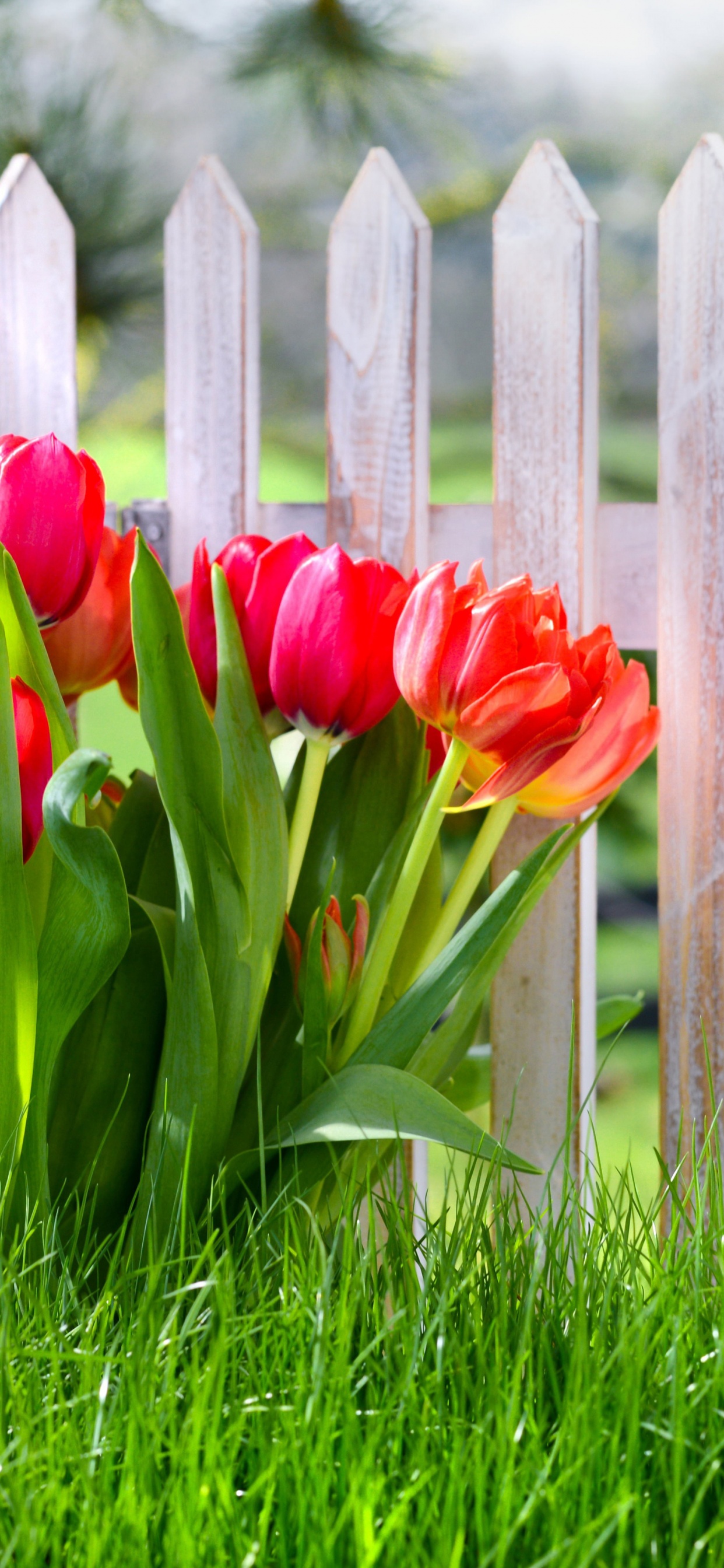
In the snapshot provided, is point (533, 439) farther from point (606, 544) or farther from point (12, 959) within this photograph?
point (12, 959)

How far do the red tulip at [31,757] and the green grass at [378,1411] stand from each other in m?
0.16

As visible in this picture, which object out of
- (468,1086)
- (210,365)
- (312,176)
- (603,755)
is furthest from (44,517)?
(312,176)

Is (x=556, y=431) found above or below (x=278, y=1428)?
above

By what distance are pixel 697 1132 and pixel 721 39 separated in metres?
1.68

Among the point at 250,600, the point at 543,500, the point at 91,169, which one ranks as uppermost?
the point at 91,169

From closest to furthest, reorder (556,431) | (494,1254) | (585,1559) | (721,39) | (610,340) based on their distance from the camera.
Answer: (585,1559), (494,1254), (556,431), (610,340), (721,39)

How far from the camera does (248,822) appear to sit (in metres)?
0.46

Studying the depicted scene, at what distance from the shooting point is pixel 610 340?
1549 mm

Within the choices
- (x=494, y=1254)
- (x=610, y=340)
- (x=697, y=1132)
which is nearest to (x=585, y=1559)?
(x=494, y=1254)

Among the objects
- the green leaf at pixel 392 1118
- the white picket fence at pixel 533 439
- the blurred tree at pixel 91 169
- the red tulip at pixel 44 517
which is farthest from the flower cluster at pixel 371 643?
the blurred tree at pixel 91 169

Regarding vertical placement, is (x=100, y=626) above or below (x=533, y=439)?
below

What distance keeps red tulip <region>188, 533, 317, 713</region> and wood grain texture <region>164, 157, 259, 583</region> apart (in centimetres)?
28

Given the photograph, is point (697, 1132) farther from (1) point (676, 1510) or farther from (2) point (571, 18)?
(2) point (571, 18)

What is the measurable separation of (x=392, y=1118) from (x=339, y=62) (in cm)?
173
